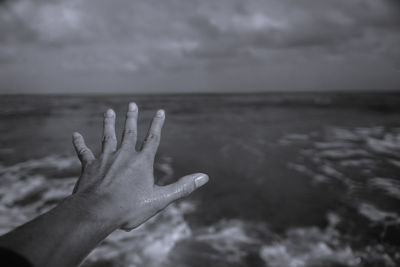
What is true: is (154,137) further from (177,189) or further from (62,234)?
(62,234)

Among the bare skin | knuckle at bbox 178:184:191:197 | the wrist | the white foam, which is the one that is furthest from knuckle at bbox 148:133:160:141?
the white foam

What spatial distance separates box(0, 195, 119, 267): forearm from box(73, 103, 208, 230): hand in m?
0.04

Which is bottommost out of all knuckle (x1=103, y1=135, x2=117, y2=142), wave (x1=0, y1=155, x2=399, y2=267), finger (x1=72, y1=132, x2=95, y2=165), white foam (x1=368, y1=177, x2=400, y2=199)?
wave (x1=0, y1=155, x2=399, y2=267)

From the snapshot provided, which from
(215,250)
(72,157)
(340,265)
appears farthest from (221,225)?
(72,157)

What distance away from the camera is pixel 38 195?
228 inches

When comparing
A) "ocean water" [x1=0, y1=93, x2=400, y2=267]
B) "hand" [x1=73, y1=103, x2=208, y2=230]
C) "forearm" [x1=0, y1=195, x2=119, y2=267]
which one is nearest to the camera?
"forearm" [x1=0, y1=195, x2=119, y2=267]

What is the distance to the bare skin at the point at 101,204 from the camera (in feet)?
3.67

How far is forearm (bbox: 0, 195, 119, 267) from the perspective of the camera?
3.51 ft

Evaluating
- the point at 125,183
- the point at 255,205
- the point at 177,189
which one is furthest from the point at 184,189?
the point at 255,205

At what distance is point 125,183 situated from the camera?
1.55m

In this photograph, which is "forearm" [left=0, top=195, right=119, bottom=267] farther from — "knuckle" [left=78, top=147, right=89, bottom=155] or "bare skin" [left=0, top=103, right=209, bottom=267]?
"knuckle" [left=78, top=147, right=89, bottom=155]

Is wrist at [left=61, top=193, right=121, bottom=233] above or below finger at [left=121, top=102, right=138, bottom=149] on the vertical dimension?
below

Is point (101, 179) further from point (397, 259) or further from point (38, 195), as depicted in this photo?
point (38, 195)

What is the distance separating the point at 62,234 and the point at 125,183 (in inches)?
17.7
